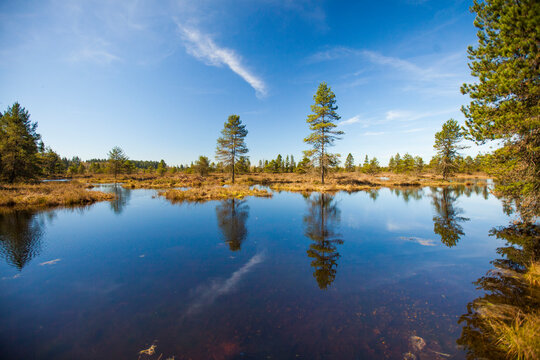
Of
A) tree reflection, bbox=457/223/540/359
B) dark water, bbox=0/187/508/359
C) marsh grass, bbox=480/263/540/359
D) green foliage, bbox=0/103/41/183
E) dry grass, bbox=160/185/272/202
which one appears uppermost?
green foliage, bbox=0/103/41/183

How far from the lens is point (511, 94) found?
812cm

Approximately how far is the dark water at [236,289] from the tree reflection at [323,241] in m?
0.08

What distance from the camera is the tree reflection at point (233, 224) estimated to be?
10.2m

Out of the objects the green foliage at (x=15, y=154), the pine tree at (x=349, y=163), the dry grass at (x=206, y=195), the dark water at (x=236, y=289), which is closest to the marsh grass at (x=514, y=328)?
the dark water at (x=236, y=289)

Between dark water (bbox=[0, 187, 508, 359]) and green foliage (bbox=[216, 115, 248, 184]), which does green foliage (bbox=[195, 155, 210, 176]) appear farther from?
dark water (bbox=[0, 187, 508, 359])

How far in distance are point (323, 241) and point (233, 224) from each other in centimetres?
596

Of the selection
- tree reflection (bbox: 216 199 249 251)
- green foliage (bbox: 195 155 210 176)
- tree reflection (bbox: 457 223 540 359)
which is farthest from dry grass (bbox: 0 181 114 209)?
green foliage (bbox: 195 155 210 176)

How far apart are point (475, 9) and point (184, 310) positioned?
16979mm

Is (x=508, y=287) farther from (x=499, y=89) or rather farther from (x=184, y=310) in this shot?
(x=184, y=310)

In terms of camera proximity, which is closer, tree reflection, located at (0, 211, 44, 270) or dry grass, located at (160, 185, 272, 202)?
tree reflection, located at (0, 211, 44, 270)

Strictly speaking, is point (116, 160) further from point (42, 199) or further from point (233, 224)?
point (233, 224)

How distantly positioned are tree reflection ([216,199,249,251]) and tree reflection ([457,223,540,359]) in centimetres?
775

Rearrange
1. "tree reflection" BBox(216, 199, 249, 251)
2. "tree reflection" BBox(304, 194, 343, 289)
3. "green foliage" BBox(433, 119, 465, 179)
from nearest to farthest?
"tree reflection" BBox(304, 194, 343, 289) < "tree reflection" BBox(216, 199, 249, 251) < "green foliage" BBox(433, 119, 465, 179)

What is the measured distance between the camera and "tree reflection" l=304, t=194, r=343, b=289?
6.96m
